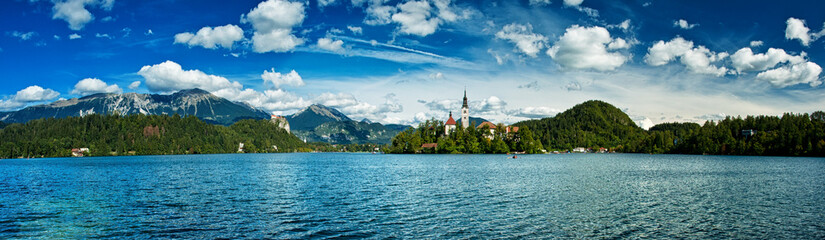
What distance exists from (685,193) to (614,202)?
489 inches

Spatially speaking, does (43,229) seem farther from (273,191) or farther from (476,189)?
(476,189)

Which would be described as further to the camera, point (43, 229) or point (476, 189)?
point (476, 189)

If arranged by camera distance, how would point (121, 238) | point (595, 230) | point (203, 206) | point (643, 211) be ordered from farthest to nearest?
point (203, 206) → point (643, 211) → point (595, 230) → point (121, 238)

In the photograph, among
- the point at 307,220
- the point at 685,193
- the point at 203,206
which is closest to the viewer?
the point at 307,220

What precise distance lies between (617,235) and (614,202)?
45.2ft

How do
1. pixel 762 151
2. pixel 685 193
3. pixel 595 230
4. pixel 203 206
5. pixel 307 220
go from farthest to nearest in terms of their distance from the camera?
pixel 762 151
pixel 685 193
pixel 203 206
pixel 307 220
pixel 595 230

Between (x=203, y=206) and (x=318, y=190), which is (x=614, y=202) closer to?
(x=318, y=190)

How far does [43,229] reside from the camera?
86.4 feet

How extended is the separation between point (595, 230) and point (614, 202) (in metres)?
12.9

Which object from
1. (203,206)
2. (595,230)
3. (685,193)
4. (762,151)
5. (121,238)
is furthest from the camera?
(762,151)

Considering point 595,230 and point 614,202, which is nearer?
point 595,230

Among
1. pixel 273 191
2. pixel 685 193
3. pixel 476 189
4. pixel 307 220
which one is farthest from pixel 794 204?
pixel 273 191

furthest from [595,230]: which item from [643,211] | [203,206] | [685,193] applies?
[203,206]

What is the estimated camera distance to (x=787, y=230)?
25.7 meters
